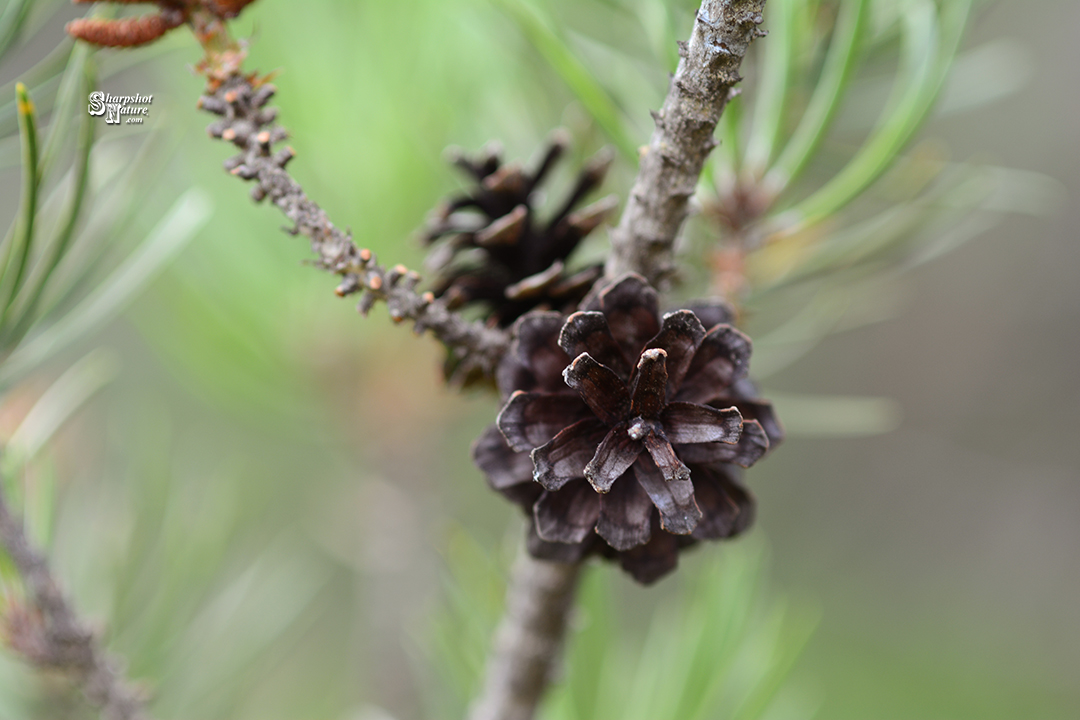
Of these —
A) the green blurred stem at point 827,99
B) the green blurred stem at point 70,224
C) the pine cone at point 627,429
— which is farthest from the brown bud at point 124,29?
the green blurred stem at point 827,99

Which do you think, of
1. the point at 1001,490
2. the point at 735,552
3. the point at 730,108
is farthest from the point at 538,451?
the point at 1001,490

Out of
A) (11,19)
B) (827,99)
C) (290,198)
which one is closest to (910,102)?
(827,99)

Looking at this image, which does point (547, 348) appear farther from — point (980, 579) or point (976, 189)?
point (980, 579)

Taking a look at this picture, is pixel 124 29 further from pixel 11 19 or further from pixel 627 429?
pixel 627 429

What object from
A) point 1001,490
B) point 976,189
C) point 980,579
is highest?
point 1001,490

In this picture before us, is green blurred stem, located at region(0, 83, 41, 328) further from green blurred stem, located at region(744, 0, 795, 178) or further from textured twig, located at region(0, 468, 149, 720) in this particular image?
green blurred stem, located at region(744, 0, 795, 178)

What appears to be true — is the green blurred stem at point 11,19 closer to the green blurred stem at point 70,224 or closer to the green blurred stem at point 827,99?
the green blurred stem at point 70,224
